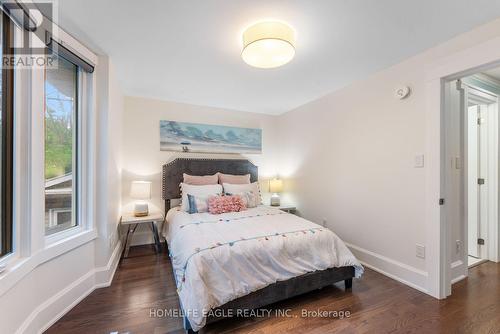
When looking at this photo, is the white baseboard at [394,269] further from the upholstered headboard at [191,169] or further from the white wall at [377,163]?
the upholstered headboard at [191,169]

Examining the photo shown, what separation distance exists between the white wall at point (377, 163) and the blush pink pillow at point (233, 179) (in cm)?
109

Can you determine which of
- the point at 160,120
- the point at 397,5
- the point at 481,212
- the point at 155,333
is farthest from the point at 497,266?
the point at 160,120

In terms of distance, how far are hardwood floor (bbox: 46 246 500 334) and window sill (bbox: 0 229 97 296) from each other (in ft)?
1.69

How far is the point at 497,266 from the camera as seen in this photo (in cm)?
257

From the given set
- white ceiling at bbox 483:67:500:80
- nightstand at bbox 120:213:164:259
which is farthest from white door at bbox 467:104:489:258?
nightstand at bbox 120:213:164:259

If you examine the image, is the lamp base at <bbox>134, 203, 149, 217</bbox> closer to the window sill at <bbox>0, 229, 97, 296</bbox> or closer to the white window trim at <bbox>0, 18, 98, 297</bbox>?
the window sill at <bbox>0, 229, 97, 296</bbox>

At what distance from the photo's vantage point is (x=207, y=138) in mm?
3756

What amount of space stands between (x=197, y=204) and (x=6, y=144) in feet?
6.23

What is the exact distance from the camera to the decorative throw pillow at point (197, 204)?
291 centimetres

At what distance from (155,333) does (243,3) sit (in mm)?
2376

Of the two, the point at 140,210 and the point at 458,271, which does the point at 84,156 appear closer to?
the point at 140,210

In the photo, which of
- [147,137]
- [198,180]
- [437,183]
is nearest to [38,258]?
[198,180]

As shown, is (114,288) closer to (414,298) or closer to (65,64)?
(65,64)

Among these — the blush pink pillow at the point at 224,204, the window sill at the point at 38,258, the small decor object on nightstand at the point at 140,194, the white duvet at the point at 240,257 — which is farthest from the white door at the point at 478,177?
the window sill at the point at 38,258
